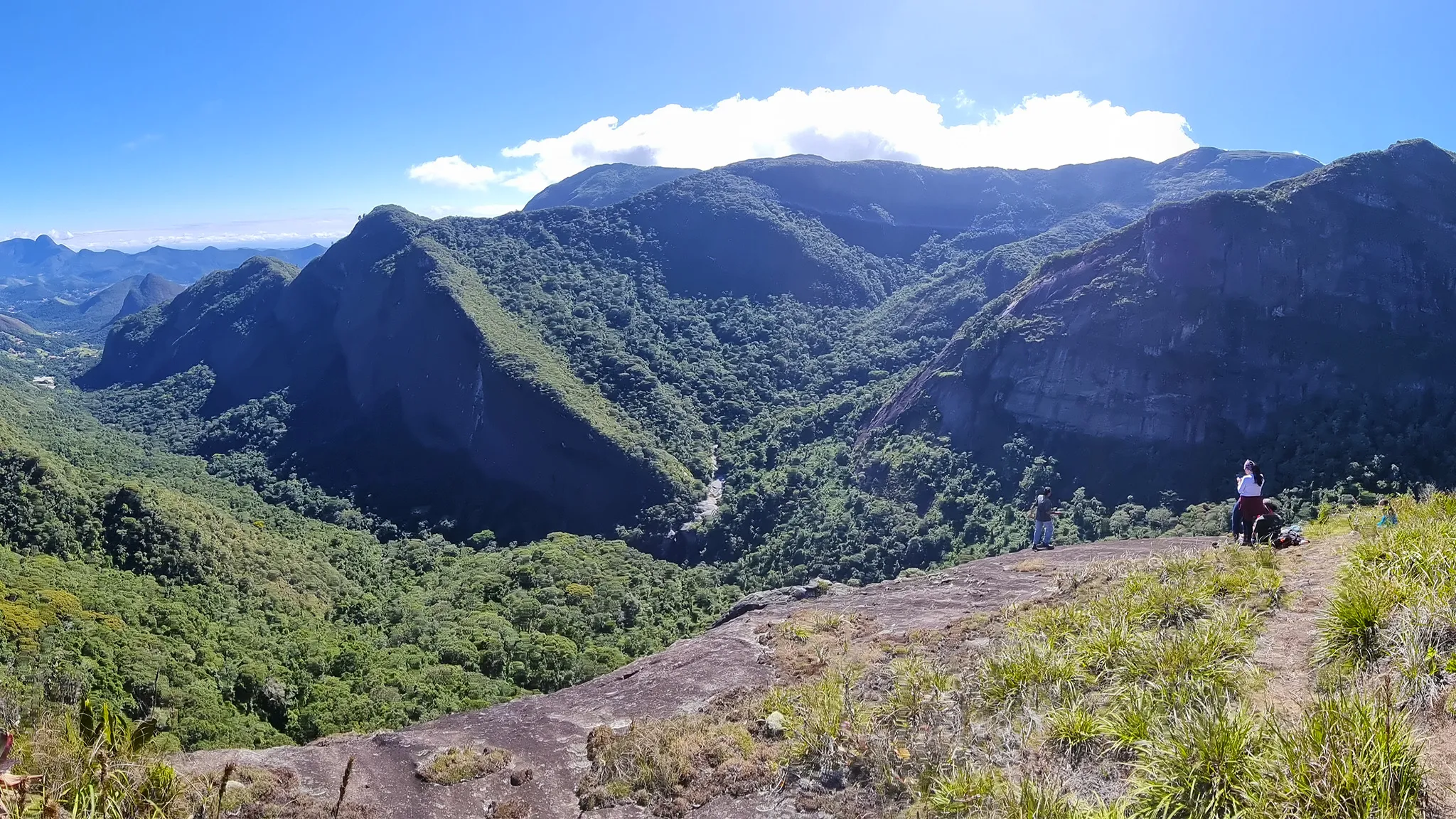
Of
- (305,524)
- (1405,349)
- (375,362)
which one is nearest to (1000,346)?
(1405,349)

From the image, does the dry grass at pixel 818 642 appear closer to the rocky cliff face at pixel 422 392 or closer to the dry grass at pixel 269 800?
the dry grass at pixel 269 800

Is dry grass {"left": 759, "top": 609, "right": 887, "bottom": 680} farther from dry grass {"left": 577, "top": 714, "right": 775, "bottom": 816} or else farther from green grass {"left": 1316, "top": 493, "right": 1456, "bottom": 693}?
green grass {"left": 1316, "top": 493, "right": 1456, "bottom": 693}

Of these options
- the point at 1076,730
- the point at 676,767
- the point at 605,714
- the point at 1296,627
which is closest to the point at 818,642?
the point at 605,714

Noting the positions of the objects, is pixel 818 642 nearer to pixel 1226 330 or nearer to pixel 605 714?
pixel 605 714

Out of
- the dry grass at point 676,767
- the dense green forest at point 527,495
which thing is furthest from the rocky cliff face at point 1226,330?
the dry grass at point 676,767

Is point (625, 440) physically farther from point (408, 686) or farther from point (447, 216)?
point (447, 216)
